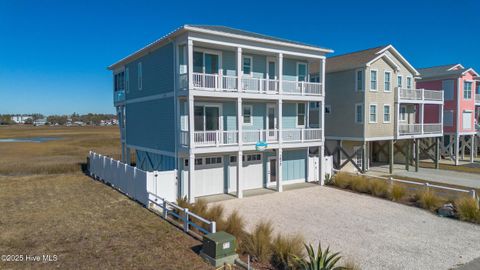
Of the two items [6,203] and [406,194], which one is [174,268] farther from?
Answer: [406,194]

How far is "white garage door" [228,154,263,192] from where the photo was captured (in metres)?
18.8

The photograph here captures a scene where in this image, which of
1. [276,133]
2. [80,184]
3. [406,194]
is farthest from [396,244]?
[80,184]

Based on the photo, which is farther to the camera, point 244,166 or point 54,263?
point 244,166

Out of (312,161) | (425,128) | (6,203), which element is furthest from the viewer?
(425,128)

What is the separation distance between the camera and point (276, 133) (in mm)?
19172

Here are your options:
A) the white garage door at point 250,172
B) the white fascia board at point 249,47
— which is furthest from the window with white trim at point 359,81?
the white garage door at point 250,172

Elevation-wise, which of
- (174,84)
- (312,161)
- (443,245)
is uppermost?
(174,84)

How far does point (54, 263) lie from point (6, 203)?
922 cm

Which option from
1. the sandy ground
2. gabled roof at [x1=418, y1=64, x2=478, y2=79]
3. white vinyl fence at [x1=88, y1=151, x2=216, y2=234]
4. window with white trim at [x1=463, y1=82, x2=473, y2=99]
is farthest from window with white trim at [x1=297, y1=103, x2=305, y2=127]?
window with white trim at [x1=463, y1=82, x2=473, y2=99]

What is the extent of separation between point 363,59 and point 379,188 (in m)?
11.7

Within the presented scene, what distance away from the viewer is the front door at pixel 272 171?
66.9 ft

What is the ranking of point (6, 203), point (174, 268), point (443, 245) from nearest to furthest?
point (174, 268), point (443, 245), point (6, 203)

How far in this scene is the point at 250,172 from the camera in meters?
19.6

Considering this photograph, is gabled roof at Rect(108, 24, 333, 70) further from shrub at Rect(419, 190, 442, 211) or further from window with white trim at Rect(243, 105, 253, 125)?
shrub at Rect(419, 190, 442, 211)
